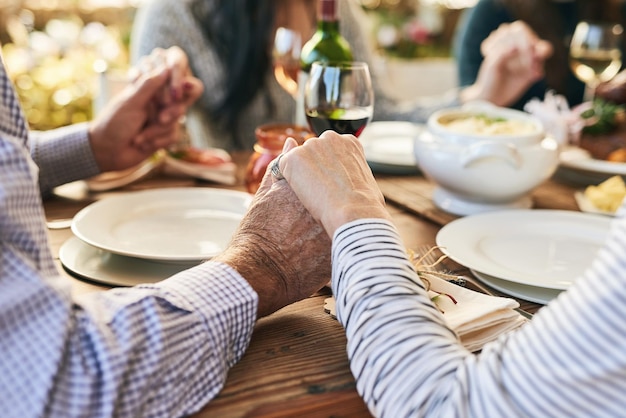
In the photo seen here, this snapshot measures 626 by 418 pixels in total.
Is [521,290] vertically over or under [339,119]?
under

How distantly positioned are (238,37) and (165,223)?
1.07 metres

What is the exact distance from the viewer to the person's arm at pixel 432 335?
0.53 m

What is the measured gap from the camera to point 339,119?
42.8 inches

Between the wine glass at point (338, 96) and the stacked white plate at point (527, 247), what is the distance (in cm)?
24

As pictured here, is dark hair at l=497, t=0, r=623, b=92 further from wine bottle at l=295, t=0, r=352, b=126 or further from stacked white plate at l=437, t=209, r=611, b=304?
stacked white plate at l=437, t=209, r=611, b=304

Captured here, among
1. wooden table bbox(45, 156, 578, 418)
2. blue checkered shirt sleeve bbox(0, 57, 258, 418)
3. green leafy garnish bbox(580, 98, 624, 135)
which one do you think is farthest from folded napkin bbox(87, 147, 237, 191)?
green leafy garnish bbox(580, 98, 624, 135)

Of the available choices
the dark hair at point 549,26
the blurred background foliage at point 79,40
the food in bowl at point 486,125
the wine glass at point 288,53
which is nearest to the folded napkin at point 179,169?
the wine glass at point 288,53

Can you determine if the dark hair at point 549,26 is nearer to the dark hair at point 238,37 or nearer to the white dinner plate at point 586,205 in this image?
the dark hair at point 238,37

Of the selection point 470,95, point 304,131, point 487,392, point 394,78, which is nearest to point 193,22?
point 470,95

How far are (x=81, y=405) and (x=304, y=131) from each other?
28.6 inches

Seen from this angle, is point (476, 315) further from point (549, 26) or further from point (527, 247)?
point (549, 26)

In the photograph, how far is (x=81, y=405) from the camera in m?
0.56

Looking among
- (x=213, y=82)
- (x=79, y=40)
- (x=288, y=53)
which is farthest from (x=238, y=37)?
(x=79, y=40)

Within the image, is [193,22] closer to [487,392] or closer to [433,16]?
[487,392]
